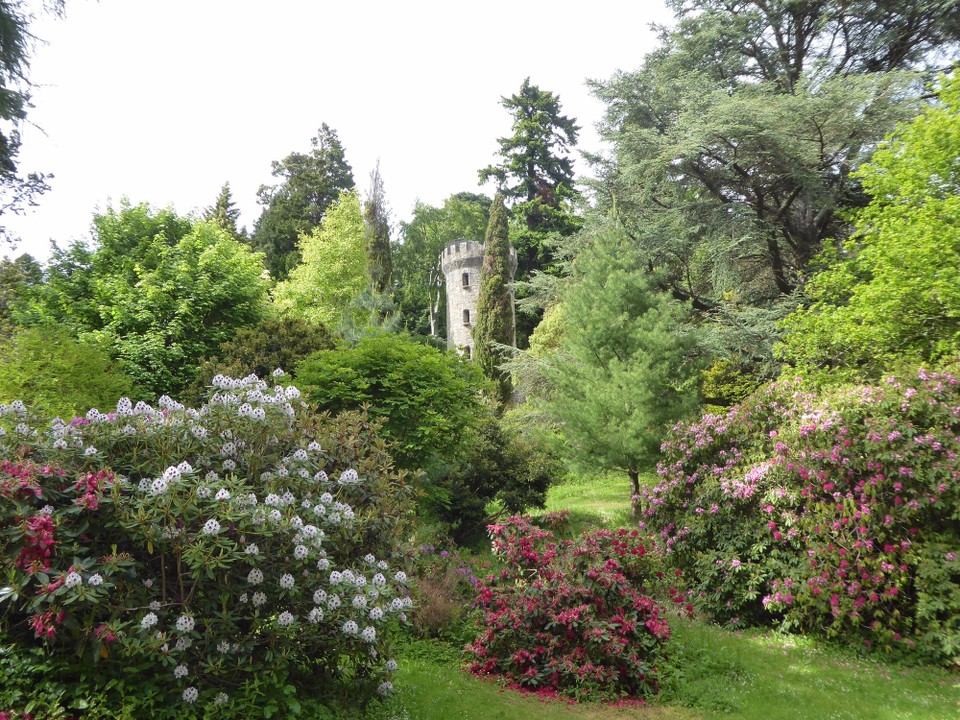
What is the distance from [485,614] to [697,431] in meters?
5.12

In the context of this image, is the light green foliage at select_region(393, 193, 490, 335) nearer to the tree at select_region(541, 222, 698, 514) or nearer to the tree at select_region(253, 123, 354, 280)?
the tree at select_region(253, 123, 354, 280)

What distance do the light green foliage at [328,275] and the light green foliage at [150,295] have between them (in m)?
9.94

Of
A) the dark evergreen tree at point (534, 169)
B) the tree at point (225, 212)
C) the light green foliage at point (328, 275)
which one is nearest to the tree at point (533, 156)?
the dark evergreen tree at point (534, 169)

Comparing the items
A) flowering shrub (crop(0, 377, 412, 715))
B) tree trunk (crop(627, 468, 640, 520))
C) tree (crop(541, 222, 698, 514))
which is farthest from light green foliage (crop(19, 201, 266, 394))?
flowering shrub (crop(0, 377, 412, 715))

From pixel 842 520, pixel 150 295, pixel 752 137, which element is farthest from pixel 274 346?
pixel 752 137

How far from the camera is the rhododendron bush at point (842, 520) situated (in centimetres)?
748

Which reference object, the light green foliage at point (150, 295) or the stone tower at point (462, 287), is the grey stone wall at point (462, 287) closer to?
the stone tower at point (462, 287)

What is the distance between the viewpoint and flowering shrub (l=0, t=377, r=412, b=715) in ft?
12.2

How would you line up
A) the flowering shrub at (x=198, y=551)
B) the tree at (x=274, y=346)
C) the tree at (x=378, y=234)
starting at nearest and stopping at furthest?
the flowering shrub at (x=198, y=551)
the tree at (x=274, y=346)
the tree at (x=378, y=234)

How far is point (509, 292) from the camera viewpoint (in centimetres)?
2666

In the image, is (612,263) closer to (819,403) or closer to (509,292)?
(819,403)

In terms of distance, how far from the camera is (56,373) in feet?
34.8

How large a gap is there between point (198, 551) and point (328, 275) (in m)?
24.7

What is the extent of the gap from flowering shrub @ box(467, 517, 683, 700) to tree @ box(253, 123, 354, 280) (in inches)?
1133
